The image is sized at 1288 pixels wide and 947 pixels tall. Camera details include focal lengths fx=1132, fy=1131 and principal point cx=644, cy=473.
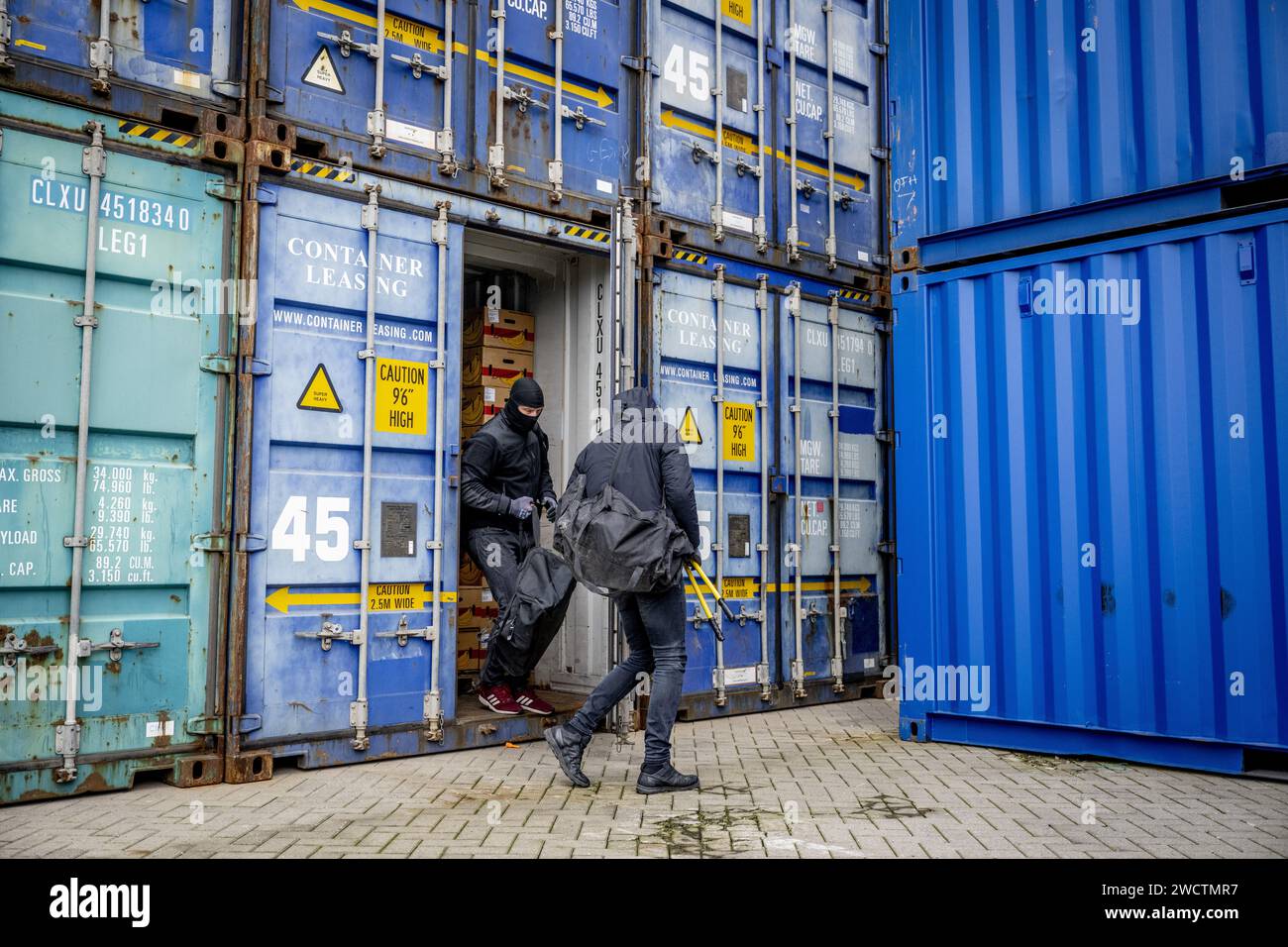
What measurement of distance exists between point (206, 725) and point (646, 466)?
2659 mm

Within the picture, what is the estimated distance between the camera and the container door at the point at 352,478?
6.19m

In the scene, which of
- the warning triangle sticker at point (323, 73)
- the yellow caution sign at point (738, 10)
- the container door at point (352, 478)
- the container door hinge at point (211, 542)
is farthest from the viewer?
the yellow caution sign at point (738, 10)

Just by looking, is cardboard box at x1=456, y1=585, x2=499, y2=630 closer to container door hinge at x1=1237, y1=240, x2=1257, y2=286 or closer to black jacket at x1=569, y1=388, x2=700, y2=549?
black jacket at x1=569, y1=388, x2=700, y2=549

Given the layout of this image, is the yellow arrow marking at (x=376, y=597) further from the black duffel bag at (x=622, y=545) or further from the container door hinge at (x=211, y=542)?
the black duffel bag at (x=622, y=545)

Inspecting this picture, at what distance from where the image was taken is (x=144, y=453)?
19.1 ft

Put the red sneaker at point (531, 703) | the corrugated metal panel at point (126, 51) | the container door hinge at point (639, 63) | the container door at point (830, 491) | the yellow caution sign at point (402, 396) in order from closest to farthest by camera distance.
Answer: the corrugated metal panel at point (126, 51), the yellow caution sign at point (402, 396), the red sneaker at point (531, 703), the container door hinge at point (639, 63), the container door at point (830, 491)

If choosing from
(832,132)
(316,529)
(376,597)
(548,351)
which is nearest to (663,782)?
(376,597)

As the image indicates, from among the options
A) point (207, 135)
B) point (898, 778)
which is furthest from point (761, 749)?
point (207, 135)

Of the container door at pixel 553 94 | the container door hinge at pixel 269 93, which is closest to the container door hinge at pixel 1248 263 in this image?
the container door at pixel 553 94

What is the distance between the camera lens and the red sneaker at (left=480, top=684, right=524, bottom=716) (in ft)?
24.0

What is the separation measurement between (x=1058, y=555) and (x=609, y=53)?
14.9 feet

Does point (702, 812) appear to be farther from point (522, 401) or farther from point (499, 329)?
point (499, 329)

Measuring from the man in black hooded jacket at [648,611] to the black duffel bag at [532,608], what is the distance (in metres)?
1.12

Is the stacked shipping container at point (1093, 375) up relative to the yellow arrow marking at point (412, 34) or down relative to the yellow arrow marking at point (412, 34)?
down
